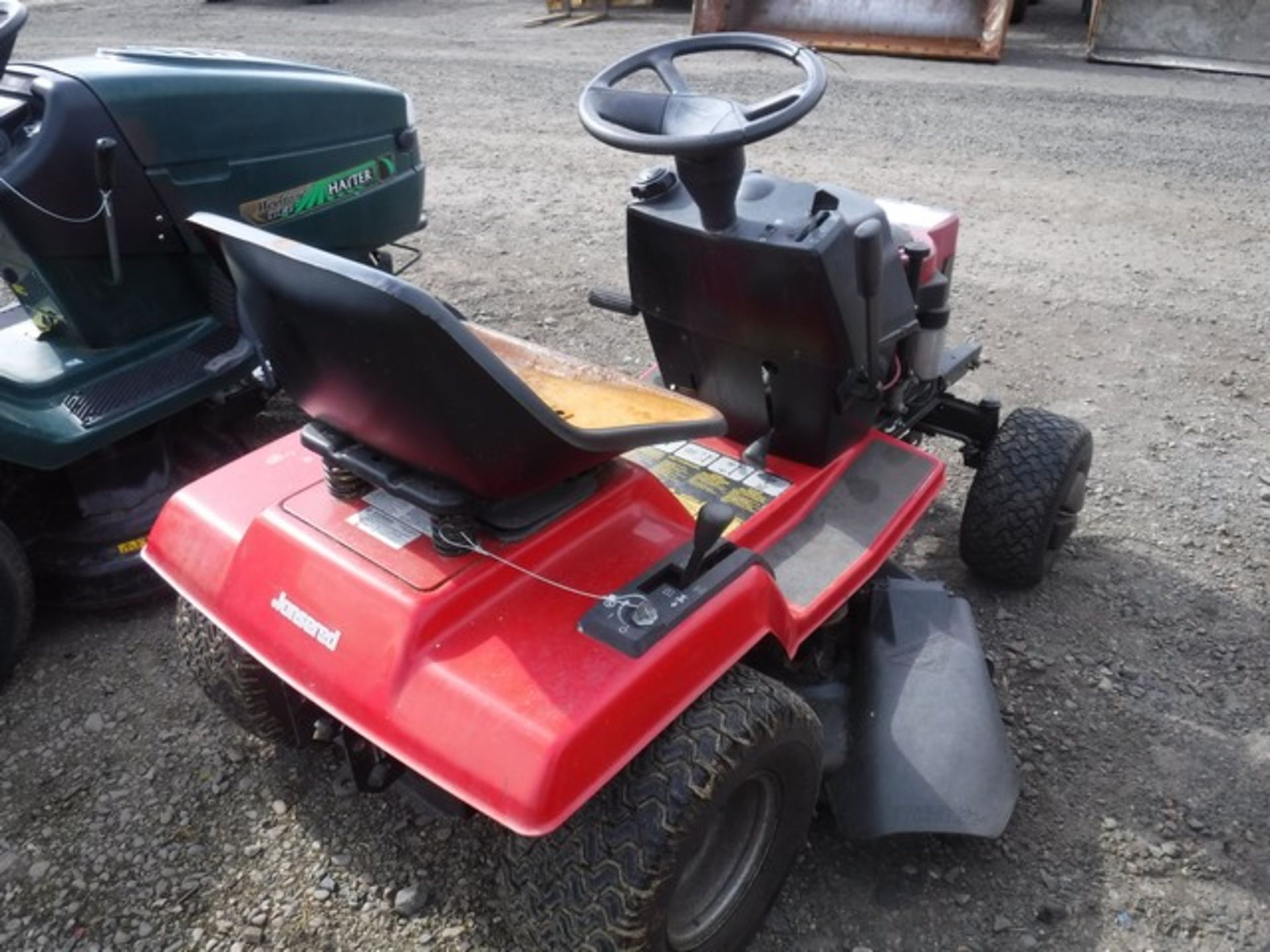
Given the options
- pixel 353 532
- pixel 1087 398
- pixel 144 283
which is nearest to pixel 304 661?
pixel 353 532

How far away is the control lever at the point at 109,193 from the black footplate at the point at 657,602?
1609 millimetres

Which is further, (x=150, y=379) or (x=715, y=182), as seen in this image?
(x=150, y=379)

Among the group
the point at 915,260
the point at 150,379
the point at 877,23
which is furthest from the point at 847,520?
the point at 877,23

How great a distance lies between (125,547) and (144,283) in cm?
64

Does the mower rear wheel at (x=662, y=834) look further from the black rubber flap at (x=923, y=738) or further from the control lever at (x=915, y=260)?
the control lever at (x=915, y=260)

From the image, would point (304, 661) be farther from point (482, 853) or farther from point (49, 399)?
point (49, 399)

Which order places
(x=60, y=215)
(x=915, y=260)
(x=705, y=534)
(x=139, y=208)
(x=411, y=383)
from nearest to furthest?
(x=411, y=383)
(x=705, y=534)
(x=915, y=260)
(x=60, y=215)
(x=139, y=208)

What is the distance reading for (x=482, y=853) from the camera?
198 cm

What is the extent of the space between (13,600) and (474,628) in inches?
52.4

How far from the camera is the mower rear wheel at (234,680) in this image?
1.98m

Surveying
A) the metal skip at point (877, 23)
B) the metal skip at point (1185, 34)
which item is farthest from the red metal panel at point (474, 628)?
the metal skip at point (1185, 34)

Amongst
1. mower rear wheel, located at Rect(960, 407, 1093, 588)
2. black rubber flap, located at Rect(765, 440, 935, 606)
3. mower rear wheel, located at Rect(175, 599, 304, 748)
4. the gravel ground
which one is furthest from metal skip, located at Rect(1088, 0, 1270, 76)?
mower rear wheel, located at Rect(175, 599, 304, 748)

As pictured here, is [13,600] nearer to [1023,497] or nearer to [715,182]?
[715,182]

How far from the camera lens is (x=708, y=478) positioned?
218 cm
